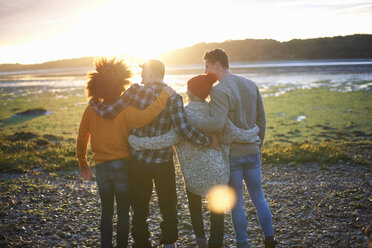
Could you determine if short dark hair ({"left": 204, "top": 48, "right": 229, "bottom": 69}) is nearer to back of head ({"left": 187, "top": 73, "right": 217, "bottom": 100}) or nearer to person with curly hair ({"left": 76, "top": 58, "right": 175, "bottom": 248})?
back of head ({"left": 187, "top": 73, "right": 217, "bottom": 100})

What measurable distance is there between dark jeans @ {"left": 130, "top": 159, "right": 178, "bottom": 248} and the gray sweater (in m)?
0.75

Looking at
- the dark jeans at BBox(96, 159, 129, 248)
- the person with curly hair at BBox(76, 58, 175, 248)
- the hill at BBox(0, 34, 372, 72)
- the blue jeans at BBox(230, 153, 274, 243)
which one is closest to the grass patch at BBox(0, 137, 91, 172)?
the dark jeans at BBox(96, 159, 129, 248)

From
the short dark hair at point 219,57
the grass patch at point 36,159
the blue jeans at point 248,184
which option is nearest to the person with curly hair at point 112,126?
the short dark hair at point 219,57

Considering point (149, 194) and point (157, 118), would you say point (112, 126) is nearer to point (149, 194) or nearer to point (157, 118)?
point (157, 118)

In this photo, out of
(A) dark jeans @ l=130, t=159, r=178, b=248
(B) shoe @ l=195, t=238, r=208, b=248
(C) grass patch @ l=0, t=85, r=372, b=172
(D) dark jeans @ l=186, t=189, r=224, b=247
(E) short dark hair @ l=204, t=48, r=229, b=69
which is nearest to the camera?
(E) short dark hair @ l=204, t=48, r=229, b=69

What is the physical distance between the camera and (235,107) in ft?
11.6

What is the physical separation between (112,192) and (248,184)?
1742 millimetres

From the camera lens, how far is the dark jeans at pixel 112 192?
11.8 feet

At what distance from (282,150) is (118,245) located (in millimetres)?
7218

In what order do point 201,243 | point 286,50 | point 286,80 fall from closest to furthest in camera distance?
point 201,243 < point 286,80 < point 286,50

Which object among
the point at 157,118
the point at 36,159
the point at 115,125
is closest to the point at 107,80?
the point at 115,125

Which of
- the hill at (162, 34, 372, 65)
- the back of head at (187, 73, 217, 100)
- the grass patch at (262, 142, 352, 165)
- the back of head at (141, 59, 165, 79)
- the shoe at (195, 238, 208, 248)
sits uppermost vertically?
the hill at (162, 34, 372, 65)

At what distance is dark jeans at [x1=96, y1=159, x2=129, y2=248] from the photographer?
358cm

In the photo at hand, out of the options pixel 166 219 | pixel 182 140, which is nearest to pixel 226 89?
pixel 182 140
